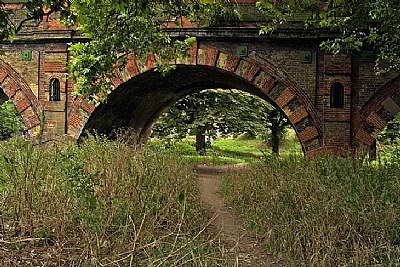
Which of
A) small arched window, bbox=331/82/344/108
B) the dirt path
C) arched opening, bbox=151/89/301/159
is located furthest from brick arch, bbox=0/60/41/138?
small arched window, bbox=331/82/344/108

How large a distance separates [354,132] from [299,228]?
6.64 m

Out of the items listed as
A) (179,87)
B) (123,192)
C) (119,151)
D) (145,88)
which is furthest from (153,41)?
(179,87)

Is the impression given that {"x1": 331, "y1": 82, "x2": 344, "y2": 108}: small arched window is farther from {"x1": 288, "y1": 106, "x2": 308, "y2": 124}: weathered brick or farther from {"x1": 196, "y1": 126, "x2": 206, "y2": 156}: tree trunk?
{"x1": 196, "y1": 126, "x2": 206, "y2": 156}: tree trunk

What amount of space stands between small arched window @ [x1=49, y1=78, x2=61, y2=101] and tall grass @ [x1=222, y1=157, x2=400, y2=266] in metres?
7.22

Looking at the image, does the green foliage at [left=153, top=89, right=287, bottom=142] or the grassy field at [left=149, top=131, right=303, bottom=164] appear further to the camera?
the grassy field at [left=149, top=131, right=303, bottom=164]

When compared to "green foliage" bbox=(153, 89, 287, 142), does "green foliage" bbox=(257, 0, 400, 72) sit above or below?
above

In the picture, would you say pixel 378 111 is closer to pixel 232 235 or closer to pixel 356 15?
pixel 356 15

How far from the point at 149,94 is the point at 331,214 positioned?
1136 centimetres

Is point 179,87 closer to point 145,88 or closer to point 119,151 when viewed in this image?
point 145,88

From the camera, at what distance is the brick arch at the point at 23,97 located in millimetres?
14234

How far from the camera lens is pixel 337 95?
12461 mm

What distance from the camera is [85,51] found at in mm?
7793

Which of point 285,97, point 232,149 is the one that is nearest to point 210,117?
point 285,97

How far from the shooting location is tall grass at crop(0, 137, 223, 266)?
14.9 ft
